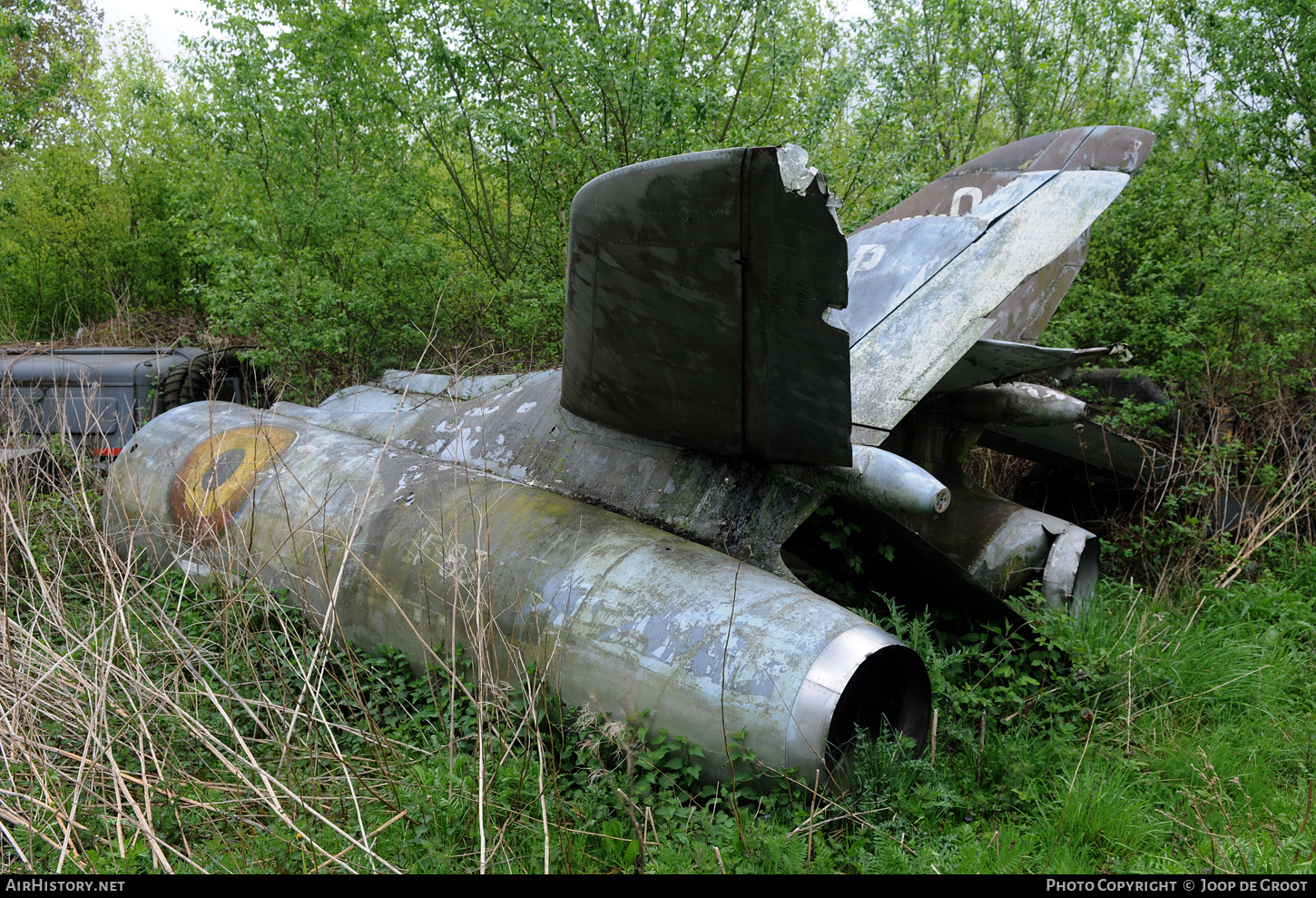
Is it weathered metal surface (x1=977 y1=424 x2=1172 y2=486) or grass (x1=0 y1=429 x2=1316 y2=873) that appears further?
weathered metal surface (x1=977 y1=424 x2=1172 y2=486)

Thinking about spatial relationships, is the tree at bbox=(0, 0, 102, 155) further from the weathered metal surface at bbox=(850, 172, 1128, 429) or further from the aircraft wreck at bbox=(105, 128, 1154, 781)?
the weathered metal surface at bbox=(850, 172, 1128, 429)

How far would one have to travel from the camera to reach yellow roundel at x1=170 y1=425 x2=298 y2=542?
17.9 ft

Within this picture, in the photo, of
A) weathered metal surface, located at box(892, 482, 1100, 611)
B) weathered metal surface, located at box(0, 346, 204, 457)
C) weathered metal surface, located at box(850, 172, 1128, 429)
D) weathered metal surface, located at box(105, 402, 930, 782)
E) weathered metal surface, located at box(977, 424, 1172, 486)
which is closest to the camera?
weathered metal surface, located at box(105, 402, 930, 782)

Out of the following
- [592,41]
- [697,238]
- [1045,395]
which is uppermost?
[592,41]

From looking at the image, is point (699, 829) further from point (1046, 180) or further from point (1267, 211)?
point (1267, 211)

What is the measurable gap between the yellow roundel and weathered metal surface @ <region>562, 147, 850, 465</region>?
2.65 metres

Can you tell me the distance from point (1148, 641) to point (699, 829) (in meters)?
3.25

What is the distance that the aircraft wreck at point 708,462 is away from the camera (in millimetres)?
3238

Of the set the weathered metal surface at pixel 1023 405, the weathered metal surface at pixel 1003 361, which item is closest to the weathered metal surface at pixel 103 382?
the weathered metal surface at pixel 1003 361

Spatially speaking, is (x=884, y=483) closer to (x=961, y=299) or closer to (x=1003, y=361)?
(x=1003, y=361)

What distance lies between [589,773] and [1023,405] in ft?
12.7

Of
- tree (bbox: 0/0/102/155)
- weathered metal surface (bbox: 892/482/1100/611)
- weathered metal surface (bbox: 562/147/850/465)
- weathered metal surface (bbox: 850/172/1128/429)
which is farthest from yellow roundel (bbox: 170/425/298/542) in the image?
tree (bbox: 0/0/102/155)

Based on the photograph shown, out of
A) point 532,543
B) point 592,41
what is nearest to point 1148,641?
point 532,543

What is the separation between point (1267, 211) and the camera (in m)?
8.56
